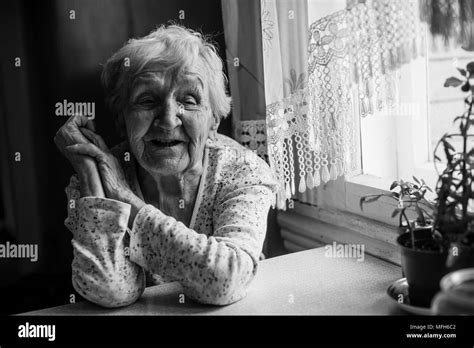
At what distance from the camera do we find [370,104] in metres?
1.15

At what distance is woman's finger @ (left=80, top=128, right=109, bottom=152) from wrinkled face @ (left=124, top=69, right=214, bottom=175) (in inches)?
2.3

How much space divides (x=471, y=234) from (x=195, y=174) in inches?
21.6

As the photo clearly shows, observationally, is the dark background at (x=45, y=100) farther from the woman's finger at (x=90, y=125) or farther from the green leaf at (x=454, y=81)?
the green leaf at (x=454, y=81)

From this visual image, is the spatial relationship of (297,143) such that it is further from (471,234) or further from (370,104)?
(471,234)

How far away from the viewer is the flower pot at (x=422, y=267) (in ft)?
3.35

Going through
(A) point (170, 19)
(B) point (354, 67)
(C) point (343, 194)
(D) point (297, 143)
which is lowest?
(C) point (343, 194)

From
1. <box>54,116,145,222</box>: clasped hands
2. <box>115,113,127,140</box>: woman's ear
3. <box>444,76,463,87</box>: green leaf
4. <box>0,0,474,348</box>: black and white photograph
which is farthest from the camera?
<box>115,113,127,140</box>: woman's ear

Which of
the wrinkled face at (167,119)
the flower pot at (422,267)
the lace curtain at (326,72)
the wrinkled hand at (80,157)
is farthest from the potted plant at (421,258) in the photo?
the wrinkled hand at (80,157)

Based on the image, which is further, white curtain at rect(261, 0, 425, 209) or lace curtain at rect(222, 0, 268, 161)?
lace curtain at rect(222, 0, 268, 161)

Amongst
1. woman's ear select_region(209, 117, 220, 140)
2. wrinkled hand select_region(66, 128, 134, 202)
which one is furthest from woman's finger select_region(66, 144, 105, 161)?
woman's ear select_region(209, 117, 220, 140)

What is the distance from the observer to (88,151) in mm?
1247

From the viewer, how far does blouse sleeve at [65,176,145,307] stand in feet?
3.78

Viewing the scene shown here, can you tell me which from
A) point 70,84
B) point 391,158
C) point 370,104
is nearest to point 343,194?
point 391,158

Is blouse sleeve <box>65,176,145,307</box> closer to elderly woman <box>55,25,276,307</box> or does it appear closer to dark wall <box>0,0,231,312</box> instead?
elderly woman <box>55,25,276,307</box>
